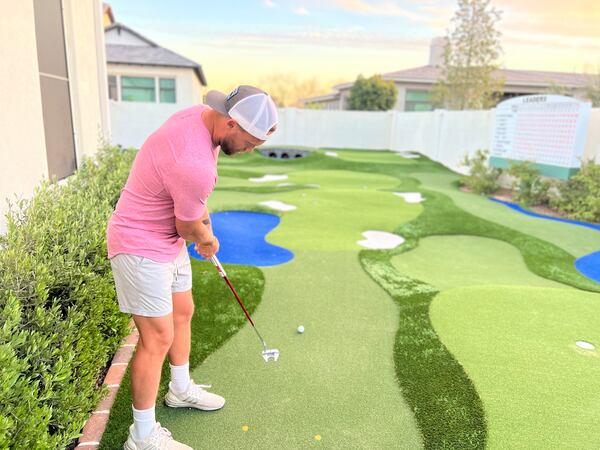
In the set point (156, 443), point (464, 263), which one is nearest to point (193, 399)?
point (156, 443)

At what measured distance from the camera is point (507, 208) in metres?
7.73

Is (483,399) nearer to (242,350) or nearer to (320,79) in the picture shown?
(242,350)

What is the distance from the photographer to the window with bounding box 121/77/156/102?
18062mm

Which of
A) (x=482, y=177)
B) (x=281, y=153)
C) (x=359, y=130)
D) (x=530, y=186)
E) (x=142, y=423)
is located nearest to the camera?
(x=142, y=423)

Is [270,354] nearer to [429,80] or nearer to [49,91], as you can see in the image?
[49,91]

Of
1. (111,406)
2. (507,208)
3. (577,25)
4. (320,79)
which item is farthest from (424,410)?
(320,79)

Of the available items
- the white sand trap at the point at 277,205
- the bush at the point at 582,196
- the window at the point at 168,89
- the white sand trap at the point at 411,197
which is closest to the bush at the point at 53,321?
the white sand trap at the point at 277,205

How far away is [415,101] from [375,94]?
309 centimetres

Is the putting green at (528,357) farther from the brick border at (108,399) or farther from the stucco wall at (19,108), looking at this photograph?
the stucco wall at (19,108)

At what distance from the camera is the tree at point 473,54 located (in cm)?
1555

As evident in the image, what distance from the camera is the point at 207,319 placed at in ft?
10.3

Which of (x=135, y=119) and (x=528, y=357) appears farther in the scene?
(x=135, y=119)

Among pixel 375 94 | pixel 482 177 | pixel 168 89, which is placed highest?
pixel 375 94

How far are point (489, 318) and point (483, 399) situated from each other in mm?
1061
